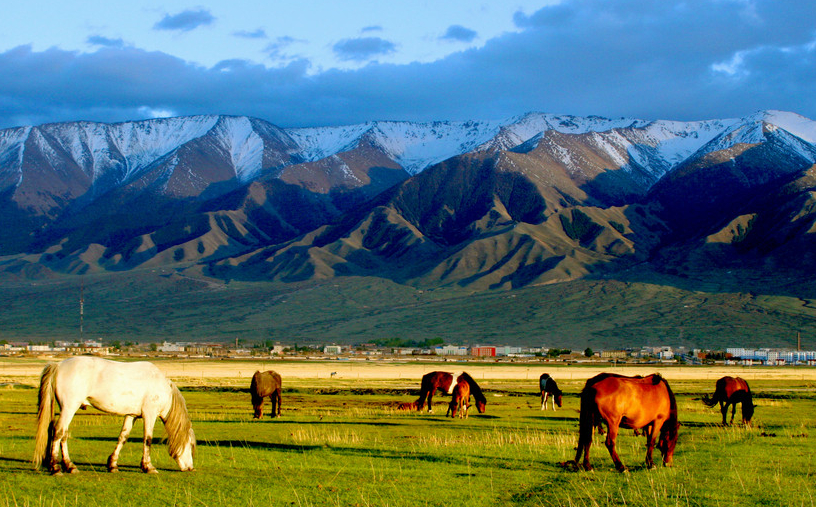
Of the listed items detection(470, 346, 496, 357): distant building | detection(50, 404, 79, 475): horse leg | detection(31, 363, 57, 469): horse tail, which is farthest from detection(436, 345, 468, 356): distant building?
detection(31, 363, 57, 469): horse tail

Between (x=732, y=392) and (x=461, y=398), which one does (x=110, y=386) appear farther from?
(x=732, y=392)

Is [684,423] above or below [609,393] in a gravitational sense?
below

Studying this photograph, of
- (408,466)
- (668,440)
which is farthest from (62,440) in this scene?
(668,440)

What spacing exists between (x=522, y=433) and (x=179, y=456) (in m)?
13.1

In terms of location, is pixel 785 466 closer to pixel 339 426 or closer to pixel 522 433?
pixel 522 433

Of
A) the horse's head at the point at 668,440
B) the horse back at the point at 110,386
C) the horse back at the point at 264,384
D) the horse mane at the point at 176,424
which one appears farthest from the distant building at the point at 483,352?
the horse back at the point at 110,386

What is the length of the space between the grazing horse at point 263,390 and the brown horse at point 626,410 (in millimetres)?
17177

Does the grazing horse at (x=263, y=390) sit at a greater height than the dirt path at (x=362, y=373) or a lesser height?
greater

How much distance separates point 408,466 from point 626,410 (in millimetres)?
4901

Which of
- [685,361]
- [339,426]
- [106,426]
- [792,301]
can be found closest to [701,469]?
[339,426]

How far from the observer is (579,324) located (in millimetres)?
187250

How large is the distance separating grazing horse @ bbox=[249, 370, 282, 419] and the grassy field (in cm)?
59

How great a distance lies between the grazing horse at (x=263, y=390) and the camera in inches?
1304

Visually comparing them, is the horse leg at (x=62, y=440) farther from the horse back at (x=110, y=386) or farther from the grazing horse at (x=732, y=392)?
the grazing horse at (x=732, y=392)
